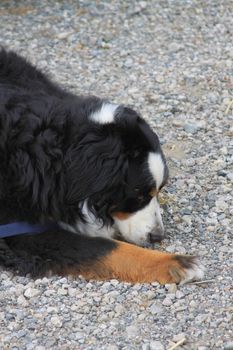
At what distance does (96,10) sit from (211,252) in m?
4.11

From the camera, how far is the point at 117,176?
418 cm

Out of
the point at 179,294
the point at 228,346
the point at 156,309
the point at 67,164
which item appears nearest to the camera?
the point at 228,346

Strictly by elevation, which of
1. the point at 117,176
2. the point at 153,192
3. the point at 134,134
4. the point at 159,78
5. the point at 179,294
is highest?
the point at 134,134

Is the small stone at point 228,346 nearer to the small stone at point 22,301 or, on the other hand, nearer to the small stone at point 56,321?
the small stone at point 56,321

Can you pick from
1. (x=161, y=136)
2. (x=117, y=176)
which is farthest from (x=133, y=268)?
(x=161, y=136)

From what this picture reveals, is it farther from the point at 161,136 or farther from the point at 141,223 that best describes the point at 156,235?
the point at 161,136

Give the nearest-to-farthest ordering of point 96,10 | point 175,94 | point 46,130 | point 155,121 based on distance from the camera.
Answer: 1. point 46,130
2. point 155,121
3. point 175,94
4. point 96,10

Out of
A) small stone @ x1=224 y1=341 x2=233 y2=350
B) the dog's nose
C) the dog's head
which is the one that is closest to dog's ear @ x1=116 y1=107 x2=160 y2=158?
the dog's head

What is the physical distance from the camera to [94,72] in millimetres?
6844

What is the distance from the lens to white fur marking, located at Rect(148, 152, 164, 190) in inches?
169

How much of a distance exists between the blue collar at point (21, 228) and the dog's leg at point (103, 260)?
0.13ft

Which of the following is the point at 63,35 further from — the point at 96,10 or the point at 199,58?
the point at 199,58

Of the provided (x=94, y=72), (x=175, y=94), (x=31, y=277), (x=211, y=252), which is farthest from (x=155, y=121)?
(x=31, y=277)

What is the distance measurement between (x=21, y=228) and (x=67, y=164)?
45 cm
